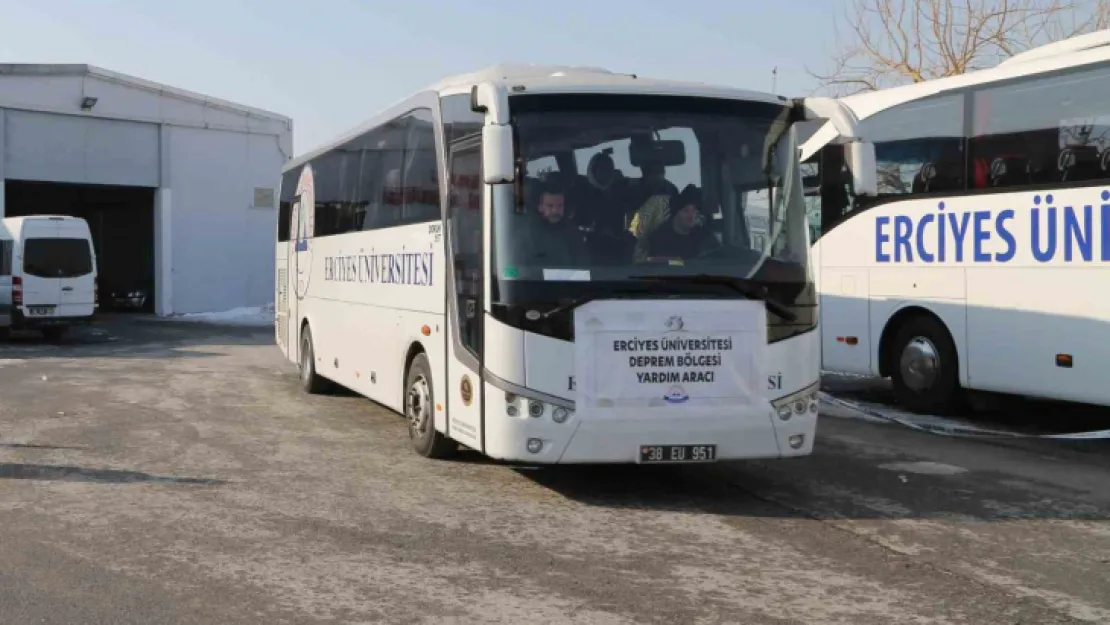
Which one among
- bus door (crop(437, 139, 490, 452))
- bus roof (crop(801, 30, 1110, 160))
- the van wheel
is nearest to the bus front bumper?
bus door (crop(437, 139, 490, 452))

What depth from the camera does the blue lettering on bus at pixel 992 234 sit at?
Answer: 11.3 meters

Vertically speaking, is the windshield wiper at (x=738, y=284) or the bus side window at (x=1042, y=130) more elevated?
the bus side window at (x=1042, y=130)

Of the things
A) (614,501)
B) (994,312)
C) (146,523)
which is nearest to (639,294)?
(614,501)

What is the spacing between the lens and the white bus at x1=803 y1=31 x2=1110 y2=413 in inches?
450

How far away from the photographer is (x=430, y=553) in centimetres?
700

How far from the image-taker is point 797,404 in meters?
8.58

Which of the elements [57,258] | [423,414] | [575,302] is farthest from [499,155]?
[57,258]

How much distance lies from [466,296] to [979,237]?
20.4ft

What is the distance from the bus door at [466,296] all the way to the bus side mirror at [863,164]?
8.63 feet

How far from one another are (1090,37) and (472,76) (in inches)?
240

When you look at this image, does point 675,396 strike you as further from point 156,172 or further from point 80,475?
point 156,172

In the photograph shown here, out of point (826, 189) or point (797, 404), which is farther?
point (826, 189)

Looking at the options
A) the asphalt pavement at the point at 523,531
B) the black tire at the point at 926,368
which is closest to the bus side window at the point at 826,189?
the black tire at the point at 926,368

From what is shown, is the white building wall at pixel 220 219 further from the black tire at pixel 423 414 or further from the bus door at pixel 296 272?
the black tire at pixel 423 414
